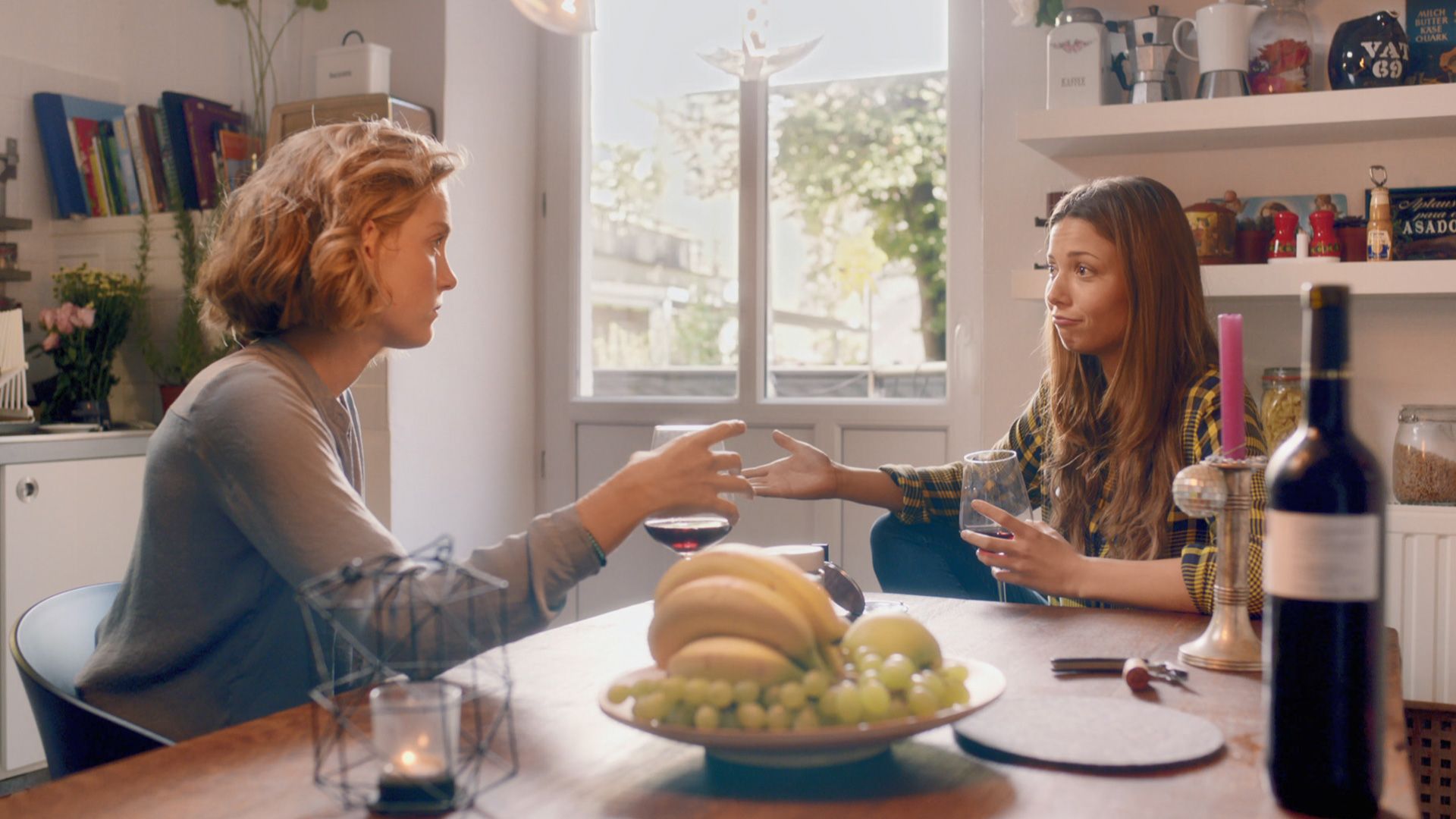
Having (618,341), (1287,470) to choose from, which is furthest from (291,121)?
(1287,470)

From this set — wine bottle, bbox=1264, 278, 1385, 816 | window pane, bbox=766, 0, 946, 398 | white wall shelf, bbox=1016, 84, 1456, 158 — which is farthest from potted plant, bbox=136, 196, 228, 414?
wine bottle, bbox=1264, 278, 1385, 816

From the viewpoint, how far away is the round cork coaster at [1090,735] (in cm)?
88

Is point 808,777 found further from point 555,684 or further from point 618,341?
point 618,341

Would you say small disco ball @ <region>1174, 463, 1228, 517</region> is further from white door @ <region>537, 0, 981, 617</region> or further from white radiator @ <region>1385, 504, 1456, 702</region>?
white door @ <region>537, 0, 981, 617</region>

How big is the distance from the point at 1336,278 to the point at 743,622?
2121 mm

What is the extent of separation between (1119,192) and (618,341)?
2.05m

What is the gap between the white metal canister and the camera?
2.69 m

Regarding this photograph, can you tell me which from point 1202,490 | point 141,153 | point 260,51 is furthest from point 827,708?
point 260,51

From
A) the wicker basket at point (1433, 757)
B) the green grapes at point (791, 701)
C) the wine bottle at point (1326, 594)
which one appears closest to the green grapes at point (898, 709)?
the green grapes at point (791, 701)

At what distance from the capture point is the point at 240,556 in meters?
1.30

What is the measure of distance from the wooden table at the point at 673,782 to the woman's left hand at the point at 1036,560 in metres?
0.40

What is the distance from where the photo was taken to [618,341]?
3.80 metres

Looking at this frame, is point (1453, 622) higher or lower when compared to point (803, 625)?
lower

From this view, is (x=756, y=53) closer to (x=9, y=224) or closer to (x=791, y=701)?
(x=791, y=701)
